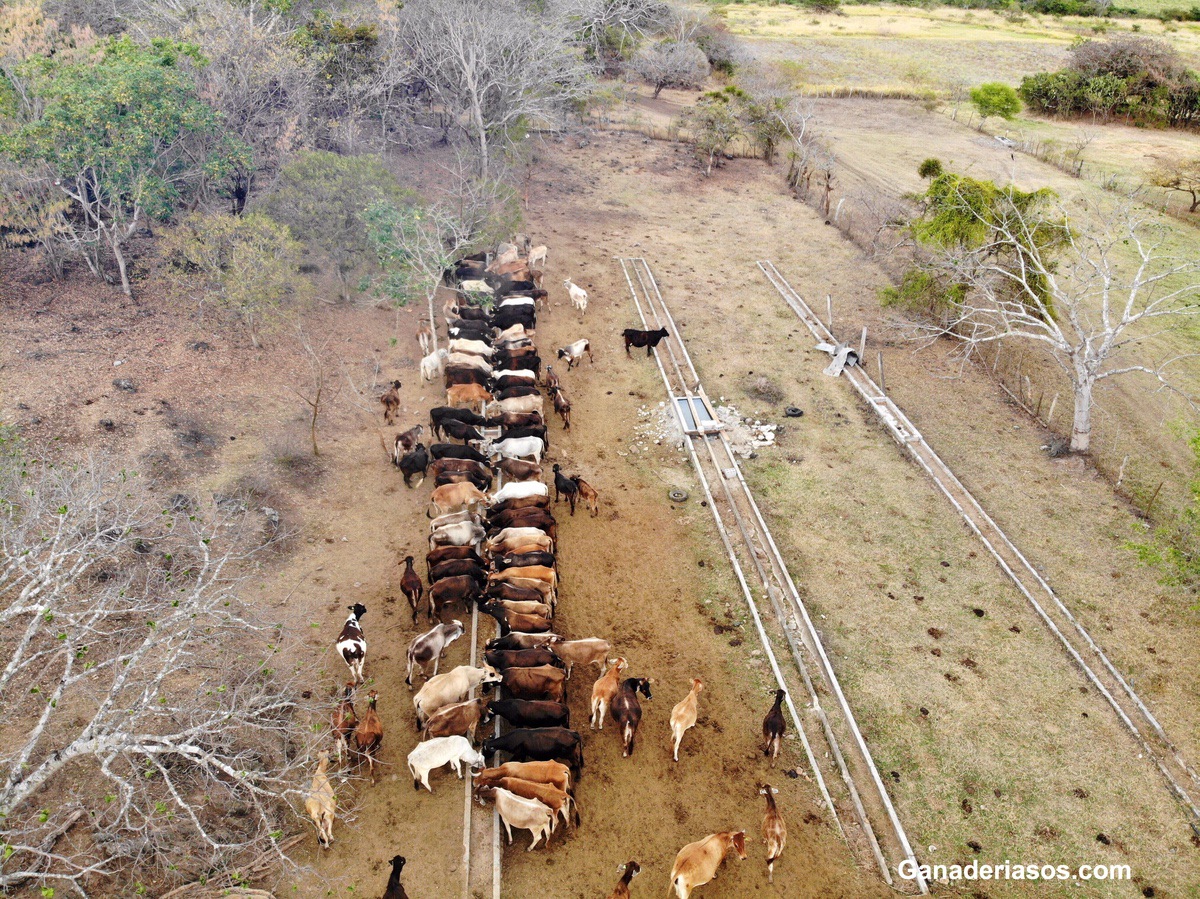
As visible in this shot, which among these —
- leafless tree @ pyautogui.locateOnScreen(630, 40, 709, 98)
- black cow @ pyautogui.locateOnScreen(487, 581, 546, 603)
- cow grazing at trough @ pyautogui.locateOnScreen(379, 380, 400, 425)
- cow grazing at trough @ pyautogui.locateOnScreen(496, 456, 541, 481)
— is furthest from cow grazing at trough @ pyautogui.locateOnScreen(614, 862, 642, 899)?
leafless tree @ pyautogui.locateOnScreen(630, 40, 709, 98)

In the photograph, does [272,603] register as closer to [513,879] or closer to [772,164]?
[513,879]

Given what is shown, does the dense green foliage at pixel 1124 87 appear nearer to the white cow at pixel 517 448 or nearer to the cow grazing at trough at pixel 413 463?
the white cow at pixel 517 448

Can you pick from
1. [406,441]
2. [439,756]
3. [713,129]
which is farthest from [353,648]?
[713,129]

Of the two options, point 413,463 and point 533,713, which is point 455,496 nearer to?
point 413,463

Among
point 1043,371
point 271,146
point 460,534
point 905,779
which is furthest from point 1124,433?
point 271,146

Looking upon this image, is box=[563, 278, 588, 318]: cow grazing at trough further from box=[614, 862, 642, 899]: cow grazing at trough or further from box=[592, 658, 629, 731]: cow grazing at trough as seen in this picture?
box=[614, 862, 642, 899]: cow grazing at trough

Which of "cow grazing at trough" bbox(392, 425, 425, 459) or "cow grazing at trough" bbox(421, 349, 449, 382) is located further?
"cow grazing at trough" bbox(421, 349, 449, 382)

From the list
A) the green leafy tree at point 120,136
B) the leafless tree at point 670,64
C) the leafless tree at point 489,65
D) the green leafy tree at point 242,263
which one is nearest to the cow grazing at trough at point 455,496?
the green leafy tree at point 242,263
